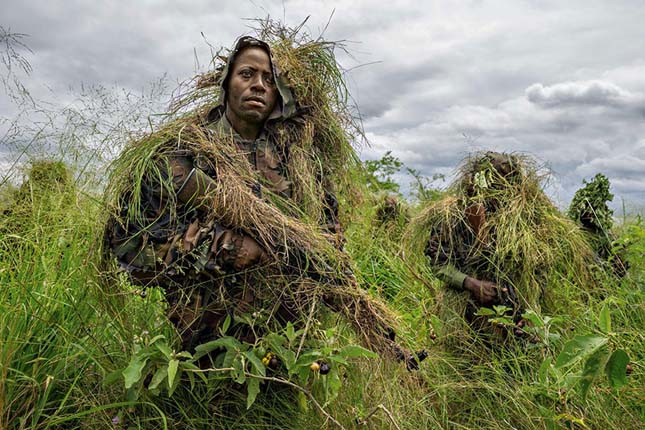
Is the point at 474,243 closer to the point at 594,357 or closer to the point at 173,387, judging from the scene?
the point at 594,357

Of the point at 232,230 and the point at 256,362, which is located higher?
the point at 232,230

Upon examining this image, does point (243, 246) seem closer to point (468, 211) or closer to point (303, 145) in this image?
point (303, 145)

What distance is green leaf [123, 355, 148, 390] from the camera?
1865 millimetres

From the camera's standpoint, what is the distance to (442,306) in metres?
3.49

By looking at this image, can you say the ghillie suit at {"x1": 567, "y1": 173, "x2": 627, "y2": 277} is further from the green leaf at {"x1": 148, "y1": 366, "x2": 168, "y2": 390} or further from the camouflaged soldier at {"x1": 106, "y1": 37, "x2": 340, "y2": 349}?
the green leaf at {"x1": 148, "y1": 366, "x2": 168, "y2": 390}

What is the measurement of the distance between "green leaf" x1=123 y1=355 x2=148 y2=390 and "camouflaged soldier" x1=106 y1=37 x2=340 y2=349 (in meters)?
0.25

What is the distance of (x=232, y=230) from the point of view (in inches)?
81.0

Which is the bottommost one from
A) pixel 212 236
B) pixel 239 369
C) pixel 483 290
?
pixel 483 290

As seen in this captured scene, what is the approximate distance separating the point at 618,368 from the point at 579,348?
17 cm

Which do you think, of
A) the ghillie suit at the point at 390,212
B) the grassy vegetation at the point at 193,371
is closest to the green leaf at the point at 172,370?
the grassy vegetation at the point at 193,371

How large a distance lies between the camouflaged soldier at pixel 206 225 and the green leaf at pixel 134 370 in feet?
0.80

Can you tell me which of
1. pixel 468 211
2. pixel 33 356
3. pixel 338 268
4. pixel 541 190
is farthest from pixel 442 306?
pixel 33 356

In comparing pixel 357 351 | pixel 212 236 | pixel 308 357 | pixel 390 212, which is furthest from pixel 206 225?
pixel 390 212

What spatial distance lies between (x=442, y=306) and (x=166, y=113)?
206 centimetres
